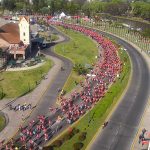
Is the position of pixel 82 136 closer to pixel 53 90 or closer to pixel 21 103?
pixel 21 103

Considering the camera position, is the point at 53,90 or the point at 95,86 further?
the point at 95,86

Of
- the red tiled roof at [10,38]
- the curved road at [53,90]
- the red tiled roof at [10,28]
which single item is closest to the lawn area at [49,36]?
the red tiled roof at [10,28]

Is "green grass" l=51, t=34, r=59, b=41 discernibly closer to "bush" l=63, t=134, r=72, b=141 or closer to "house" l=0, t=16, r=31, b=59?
"house" l=0, t=16, r=31, b=59

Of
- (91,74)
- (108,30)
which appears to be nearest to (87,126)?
(91,74)

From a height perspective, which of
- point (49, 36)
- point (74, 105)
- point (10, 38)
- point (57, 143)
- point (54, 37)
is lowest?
point (57, 143)

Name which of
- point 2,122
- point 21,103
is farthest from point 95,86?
point 2,122

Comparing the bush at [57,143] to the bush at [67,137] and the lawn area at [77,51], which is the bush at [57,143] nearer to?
the bush at [67,137]
